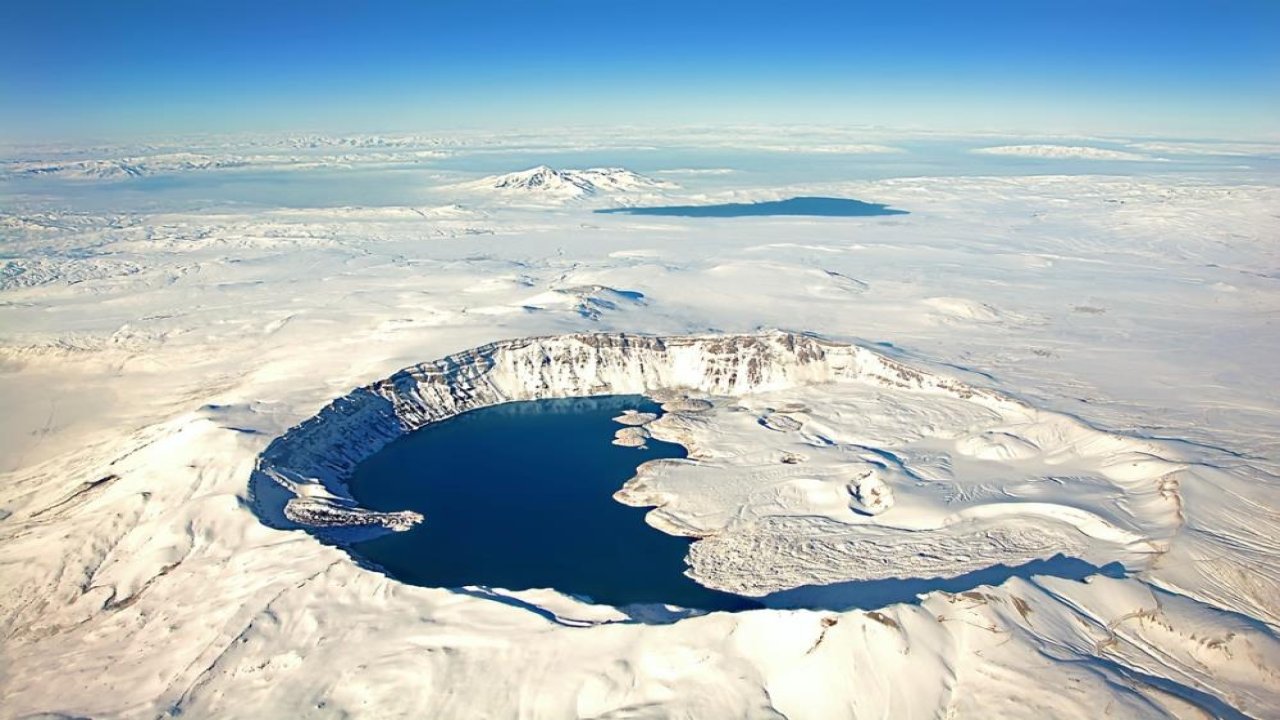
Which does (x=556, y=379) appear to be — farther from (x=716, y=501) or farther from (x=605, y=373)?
(x=716, y=501)

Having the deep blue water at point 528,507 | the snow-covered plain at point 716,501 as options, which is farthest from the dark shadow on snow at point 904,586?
the deep blue water at point 528,507

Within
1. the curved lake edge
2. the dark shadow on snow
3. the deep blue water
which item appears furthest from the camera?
the curved lake edge

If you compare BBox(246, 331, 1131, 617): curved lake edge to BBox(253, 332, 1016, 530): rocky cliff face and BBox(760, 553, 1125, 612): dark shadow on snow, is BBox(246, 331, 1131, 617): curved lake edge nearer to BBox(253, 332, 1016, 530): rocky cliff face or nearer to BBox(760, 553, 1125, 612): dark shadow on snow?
BBox(253, 332, 1016, 530): rocky cliff face

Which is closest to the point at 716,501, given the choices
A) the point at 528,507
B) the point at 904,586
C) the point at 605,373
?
the point at 528,507

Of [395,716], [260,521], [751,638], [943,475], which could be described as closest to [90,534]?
[260,521]

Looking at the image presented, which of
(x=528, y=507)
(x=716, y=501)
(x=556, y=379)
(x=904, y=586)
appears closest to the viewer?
(x=904, y=586)

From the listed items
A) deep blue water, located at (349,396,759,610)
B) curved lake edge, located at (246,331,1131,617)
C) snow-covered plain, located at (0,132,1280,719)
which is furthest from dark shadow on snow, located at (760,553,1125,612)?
curved lake edge, located at (246,331,1131,617)

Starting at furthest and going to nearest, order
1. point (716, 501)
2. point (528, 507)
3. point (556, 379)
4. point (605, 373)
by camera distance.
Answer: point (605, 373) → point (556, 379) → point (528, 507) → point (716, 501)

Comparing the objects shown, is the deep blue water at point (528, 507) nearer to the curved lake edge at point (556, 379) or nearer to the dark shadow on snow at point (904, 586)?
the curved lake edge at point (556, 379)
